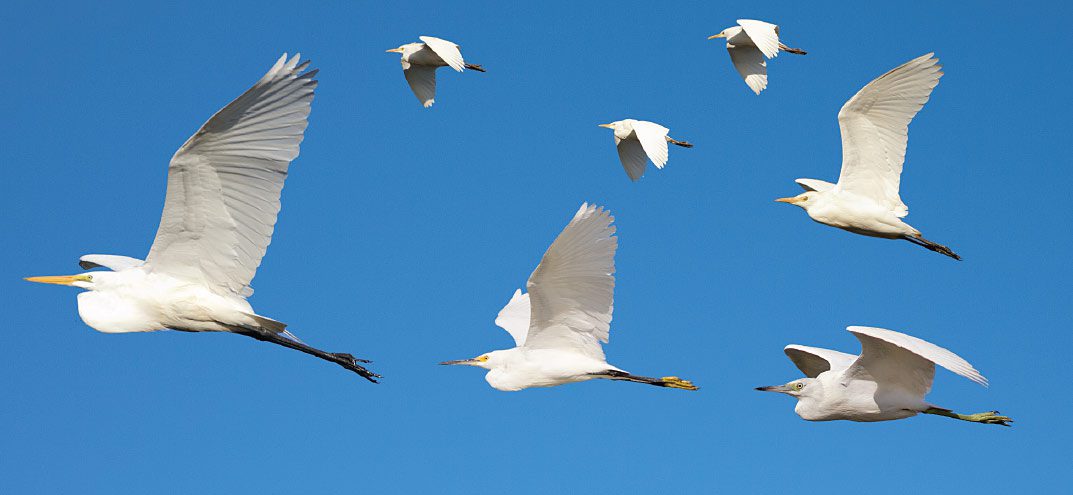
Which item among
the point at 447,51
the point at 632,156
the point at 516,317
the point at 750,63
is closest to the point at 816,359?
the point at 516,317

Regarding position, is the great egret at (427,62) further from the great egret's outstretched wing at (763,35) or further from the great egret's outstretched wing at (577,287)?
the great egret's outstretched wing at (577,287)

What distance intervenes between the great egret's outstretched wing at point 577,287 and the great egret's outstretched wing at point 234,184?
3158mm

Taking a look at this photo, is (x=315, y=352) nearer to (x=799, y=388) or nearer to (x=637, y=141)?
(x=799, y=388)

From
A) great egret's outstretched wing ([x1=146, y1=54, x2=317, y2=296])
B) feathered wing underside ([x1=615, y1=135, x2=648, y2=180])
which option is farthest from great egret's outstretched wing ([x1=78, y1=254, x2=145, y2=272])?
feathered wing underside ([x1=615, y1=135, x2=648, y2=180])

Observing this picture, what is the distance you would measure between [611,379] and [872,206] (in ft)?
14.6

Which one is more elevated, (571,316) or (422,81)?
(422,81)

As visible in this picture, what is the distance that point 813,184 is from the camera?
16250 mm

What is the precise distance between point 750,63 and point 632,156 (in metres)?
2.43

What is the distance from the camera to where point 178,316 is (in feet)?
36.3

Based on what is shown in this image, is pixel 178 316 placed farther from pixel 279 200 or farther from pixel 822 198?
pixel 822 198

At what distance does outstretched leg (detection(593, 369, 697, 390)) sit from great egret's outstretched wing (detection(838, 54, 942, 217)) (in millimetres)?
3851

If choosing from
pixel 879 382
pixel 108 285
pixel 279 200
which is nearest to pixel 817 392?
pixel 879 382

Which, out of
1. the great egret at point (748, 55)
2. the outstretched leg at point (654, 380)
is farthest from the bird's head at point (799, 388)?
the great egret at point (748, 55)

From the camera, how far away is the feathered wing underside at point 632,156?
1803cm
